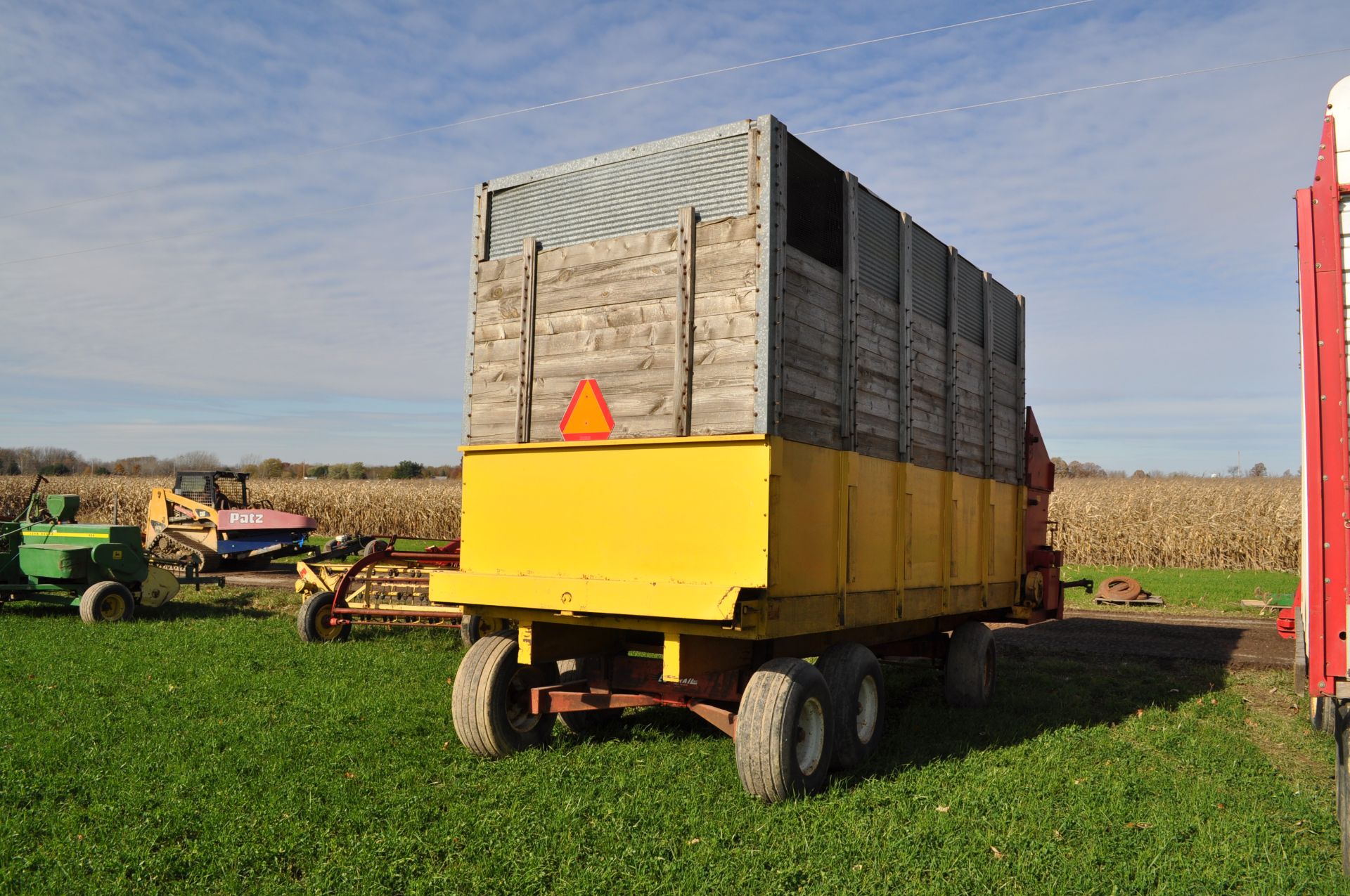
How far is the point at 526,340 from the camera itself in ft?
24.5

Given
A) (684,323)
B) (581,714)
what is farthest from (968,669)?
(684,323)

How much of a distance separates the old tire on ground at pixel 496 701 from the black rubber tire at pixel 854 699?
2.20m

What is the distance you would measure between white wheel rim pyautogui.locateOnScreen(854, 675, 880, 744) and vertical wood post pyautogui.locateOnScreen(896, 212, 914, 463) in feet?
6.13

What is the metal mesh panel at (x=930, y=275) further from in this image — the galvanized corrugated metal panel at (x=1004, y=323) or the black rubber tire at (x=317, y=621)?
the black rubber tire at (x=317, y=621)

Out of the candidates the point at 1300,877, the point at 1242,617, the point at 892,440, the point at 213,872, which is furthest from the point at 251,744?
the point at 1242,617

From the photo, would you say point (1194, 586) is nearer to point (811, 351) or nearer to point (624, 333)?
point (811, 351)

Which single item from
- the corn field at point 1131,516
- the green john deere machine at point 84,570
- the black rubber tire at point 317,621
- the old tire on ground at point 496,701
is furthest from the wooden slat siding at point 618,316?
the corn field at point 1131,516

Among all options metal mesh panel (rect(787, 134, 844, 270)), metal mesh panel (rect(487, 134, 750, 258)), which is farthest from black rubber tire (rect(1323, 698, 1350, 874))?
metal mesh panel (rect(487, 134, 750, 258))

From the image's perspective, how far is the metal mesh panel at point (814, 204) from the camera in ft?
22.0

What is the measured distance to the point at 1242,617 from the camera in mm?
17625

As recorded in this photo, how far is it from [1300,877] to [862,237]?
4.93 m

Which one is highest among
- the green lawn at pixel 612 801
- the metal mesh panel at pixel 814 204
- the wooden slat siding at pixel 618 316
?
the metal mesh panel at pixel 814 204

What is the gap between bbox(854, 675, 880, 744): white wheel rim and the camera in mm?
7434

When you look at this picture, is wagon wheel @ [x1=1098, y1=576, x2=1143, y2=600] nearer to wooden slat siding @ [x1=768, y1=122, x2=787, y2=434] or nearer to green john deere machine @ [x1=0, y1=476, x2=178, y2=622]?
wooden slat siding @ [x1=768, y1=122, x2=787, y2=434]
